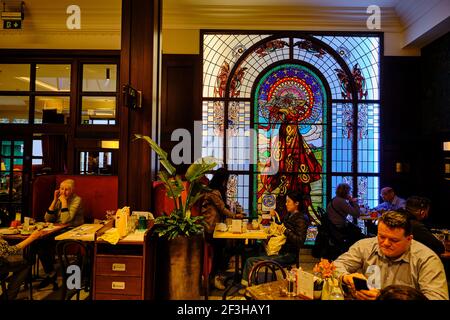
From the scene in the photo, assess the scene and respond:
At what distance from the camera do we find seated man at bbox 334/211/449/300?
189cm

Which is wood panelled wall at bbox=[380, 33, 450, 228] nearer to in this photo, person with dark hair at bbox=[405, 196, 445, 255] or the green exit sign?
person with dark hair at bbox=[405, 196, 445, 255]

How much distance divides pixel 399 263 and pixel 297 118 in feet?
14.8

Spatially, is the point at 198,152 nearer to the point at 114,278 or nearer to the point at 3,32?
the point at 114,278

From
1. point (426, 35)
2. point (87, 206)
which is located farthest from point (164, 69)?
point (426, 35)

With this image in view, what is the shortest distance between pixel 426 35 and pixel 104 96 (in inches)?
251

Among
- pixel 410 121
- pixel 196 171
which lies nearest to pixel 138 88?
pixel 196 171

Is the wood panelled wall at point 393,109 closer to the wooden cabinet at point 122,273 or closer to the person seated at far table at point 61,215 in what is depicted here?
the person seated at far table at point 61,215

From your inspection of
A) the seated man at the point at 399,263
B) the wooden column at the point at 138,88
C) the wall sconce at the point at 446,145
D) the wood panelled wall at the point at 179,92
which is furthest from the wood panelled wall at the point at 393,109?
the seated man at the point at 399,263

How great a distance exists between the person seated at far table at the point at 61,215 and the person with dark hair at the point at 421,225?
431 cm

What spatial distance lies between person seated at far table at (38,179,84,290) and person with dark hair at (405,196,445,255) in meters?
4.31

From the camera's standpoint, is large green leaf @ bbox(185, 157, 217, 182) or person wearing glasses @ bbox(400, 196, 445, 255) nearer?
person wearing glasses @ bbox(400, 196, 445, 255)

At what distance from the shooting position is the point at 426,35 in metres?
5.54

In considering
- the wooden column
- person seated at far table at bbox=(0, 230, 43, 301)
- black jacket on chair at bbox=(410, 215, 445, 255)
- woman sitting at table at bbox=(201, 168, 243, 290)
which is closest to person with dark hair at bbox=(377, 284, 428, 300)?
black jacket on chair at bbox=(410, 215, 445, 255)

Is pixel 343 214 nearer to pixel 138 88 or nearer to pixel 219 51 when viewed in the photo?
pixel 138 88
